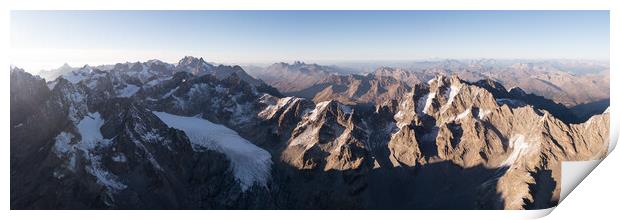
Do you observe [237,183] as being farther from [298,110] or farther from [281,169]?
[298,110]

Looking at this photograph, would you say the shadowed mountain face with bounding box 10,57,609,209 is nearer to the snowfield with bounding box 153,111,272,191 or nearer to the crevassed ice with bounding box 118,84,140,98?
the snowfield with bounding box 153,111,272,191

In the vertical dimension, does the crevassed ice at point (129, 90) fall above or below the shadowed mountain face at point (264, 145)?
above

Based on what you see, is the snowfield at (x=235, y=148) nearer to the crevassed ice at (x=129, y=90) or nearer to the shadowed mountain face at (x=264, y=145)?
the shadowed mountain face at (x=264, y=145)

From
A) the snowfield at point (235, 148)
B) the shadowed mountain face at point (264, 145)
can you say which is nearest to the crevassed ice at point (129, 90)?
the shadowed mountain face at point (264, 145)

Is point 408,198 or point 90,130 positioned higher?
point 90,130

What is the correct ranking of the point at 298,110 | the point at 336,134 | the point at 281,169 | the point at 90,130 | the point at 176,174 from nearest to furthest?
the point at 90,130 < the point at 176,174 < the point at 281,169 < the point at 336,134 < the point at 298,110

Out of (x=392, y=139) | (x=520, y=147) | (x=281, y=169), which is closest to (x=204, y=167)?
(x=281, y=169)

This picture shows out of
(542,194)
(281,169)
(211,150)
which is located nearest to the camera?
(542,194)

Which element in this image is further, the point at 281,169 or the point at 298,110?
the point at 298,110
